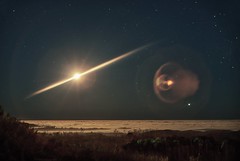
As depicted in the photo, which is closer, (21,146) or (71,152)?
(21,146)

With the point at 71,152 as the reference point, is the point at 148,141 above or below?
above

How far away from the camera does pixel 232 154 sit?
51.8 ft

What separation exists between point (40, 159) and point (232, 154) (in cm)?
941

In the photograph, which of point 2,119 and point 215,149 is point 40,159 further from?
point 215,149

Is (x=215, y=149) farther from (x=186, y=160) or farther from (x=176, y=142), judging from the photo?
(x=186, y=160)

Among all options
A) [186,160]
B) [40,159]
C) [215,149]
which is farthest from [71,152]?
[215,149]

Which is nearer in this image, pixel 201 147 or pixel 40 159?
pixel 40 159

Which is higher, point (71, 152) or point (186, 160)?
point (186, 160)

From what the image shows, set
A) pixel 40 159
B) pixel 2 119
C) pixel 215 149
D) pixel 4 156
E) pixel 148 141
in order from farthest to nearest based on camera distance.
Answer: pixel 148 141 < pixel 215 149 < pixel 2 119 < pixel 40 159 < pixel 4 156

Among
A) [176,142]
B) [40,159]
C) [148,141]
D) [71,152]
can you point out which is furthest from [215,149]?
[40,159]

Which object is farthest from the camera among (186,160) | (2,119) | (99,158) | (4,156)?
(186,160)

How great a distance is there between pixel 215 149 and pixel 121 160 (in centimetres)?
852

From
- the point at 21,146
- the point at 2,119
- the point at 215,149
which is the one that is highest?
the point at 215,149

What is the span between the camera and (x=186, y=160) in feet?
50.6
